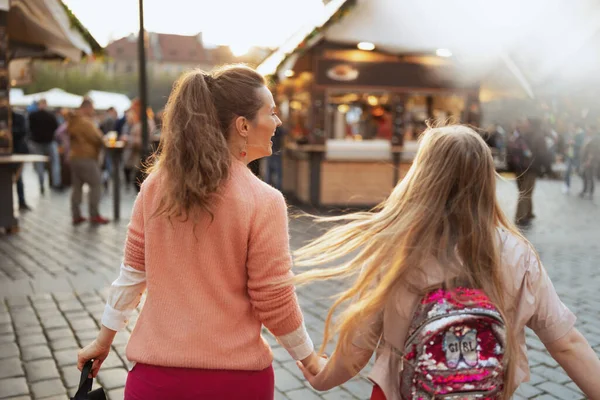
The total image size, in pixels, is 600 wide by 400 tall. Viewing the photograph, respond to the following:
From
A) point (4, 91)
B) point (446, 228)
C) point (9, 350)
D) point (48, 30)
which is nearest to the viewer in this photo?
point (446, 228)

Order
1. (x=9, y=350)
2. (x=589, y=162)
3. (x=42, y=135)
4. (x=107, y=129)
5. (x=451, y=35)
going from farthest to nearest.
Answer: (x=107, y=129)
(x=589, y=162)
(x=42, y=135)
(x=451, y=35)
(x=9, y=350)

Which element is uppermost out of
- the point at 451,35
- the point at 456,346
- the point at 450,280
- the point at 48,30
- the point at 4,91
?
the point at 451,35

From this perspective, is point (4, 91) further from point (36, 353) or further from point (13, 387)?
point (13, 387)

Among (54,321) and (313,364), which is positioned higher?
(313,364)

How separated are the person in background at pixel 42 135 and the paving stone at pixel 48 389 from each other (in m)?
11.3

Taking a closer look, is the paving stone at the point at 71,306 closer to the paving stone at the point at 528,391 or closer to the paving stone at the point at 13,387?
the paving stone at the point at 13,387

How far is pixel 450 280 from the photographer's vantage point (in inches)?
60.7

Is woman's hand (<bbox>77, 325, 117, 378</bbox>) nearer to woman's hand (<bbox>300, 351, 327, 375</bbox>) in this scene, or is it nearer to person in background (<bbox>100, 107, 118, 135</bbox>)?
woman's hand (<bbox>300, 351, 327, 375</bbox>)

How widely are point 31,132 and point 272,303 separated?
13.9m

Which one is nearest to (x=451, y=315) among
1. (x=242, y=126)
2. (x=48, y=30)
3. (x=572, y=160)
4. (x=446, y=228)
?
(x=446, y=228)

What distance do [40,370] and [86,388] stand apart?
230 cm

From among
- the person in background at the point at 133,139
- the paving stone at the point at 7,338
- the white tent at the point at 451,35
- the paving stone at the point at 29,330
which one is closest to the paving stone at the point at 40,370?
the paving stone at the point at 7,338

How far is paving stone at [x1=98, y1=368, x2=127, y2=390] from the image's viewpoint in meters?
3.63

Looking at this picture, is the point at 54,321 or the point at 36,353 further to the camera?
the point at 54,321
